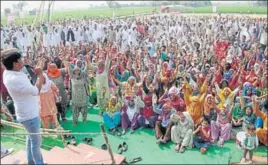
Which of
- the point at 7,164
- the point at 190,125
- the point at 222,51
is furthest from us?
the point at 222,51

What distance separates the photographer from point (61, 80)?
294 inches

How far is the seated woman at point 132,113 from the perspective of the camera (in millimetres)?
6898

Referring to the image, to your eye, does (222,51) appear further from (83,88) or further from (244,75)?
(83,88)

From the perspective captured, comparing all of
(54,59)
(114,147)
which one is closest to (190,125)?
(114,147)

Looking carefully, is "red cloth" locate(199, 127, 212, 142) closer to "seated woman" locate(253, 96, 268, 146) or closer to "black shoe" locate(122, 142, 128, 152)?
"seated woman" locate(253, 96, 268, 146)

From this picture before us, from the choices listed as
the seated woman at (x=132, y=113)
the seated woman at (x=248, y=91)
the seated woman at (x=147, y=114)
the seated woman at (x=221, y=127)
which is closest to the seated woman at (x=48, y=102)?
the seated woman at (x=132, y=113)

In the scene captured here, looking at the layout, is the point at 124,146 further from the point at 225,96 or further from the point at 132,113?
the point at 225,96

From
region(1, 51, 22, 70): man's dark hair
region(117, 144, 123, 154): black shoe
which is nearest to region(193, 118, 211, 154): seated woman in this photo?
region(117, 144, 123, 154): black shoe

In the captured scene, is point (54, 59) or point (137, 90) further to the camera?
point (54, 59)

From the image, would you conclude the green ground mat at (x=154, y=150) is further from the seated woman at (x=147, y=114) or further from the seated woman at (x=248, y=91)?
the seated woman at (x=248, y=91)

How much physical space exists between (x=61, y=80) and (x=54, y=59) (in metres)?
1.91

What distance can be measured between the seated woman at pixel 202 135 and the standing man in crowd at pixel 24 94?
120 inches

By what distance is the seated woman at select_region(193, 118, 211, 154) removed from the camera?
19.6 feet

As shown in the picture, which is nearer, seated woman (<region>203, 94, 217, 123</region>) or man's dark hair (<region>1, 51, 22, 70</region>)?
man's dark hair (<region>1, 51, 22, 70</region>)
